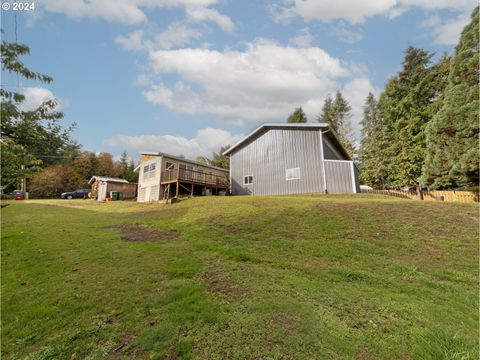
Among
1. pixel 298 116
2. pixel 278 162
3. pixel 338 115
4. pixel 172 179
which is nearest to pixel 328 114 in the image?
pixel 338 115

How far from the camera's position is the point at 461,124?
16.6 meters

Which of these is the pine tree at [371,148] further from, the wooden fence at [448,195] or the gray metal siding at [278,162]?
the gray metal siding at [278,162]

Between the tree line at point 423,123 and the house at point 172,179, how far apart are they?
18.1 meters

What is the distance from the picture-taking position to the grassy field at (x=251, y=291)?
2.94m

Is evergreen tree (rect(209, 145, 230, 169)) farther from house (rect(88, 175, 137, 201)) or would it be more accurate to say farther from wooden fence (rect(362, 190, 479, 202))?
wooden fence (rect(362, 190, 479, 202))

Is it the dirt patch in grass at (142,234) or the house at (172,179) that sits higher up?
the house at (172,179)

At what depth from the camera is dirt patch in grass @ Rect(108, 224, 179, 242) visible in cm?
805

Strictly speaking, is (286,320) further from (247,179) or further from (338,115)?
(338,115)

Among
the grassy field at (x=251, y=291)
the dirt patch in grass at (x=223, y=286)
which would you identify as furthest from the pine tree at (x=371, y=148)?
the dirt patch in grass at (x=223, y=286)

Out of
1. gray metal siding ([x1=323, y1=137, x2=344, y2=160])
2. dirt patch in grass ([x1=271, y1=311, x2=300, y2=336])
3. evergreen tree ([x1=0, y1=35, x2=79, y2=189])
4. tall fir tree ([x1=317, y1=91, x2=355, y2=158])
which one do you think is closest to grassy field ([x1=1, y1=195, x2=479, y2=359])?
dirt patch in grass ([x1=271, y1=311, x2=300, y2=336])

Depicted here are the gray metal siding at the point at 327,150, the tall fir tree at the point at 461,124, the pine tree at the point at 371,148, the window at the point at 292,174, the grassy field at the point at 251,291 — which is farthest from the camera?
the pine tree at the point at 371,148

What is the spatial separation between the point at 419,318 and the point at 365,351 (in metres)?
1.38

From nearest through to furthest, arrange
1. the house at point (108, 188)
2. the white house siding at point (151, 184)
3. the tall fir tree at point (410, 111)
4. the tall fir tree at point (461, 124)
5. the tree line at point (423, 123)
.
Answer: the tall fir tree at point (461, 124) < the tree line at point (423, 123) < the white house siding at point (151, 184) < the tall fir tree at point (410, 111) < the house at point (108, 188)

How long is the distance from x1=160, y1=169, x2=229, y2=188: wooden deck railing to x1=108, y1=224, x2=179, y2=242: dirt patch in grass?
32.2ft
